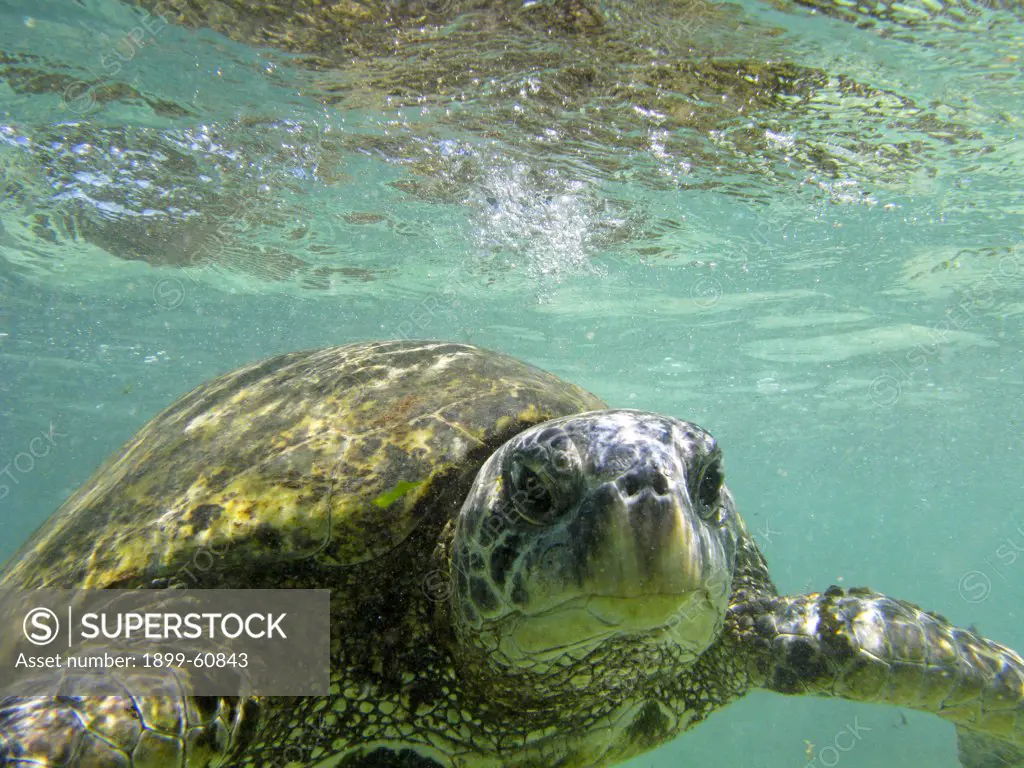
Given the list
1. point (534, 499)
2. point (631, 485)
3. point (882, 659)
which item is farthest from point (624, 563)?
point (882, 659)

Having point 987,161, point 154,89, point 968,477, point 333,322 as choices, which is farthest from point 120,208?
point 968,477

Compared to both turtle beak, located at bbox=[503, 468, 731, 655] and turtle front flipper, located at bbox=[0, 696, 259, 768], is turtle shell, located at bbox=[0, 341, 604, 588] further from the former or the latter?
turtle beak, located at bbox=[503, 468, 731, 655]

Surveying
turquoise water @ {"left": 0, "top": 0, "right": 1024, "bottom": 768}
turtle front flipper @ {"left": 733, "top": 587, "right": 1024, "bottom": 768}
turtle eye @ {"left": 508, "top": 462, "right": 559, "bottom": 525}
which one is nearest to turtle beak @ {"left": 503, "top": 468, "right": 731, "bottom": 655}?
turtle eye @ {"left": 508, "top": 462, "right": 559, "bottom": 525}

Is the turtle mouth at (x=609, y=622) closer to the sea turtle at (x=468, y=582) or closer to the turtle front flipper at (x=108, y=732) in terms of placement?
the sea turtle at (x=468, y=582)

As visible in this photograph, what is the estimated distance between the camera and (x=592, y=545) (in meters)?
1.98

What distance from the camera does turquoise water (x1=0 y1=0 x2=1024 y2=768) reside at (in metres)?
7.82

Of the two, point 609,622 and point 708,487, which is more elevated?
point 708,487

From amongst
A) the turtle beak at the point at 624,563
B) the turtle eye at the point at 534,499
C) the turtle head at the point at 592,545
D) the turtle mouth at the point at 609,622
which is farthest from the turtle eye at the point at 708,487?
the turtle eye at the point at 534,499

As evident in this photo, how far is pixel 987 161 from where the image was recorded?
10.1 m

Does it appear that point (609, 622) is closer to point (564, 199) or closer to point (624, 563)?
point (624, 563)

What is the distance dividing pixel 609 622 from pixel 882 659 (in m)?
1.95

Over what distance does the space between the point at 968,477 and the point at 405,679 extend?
56082 mm

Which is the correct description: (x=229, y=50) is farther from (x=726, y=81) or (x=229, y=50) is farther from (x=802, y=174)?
(x=802, y=174)

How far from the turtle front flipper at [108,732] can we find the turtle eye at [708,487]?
1.94m
